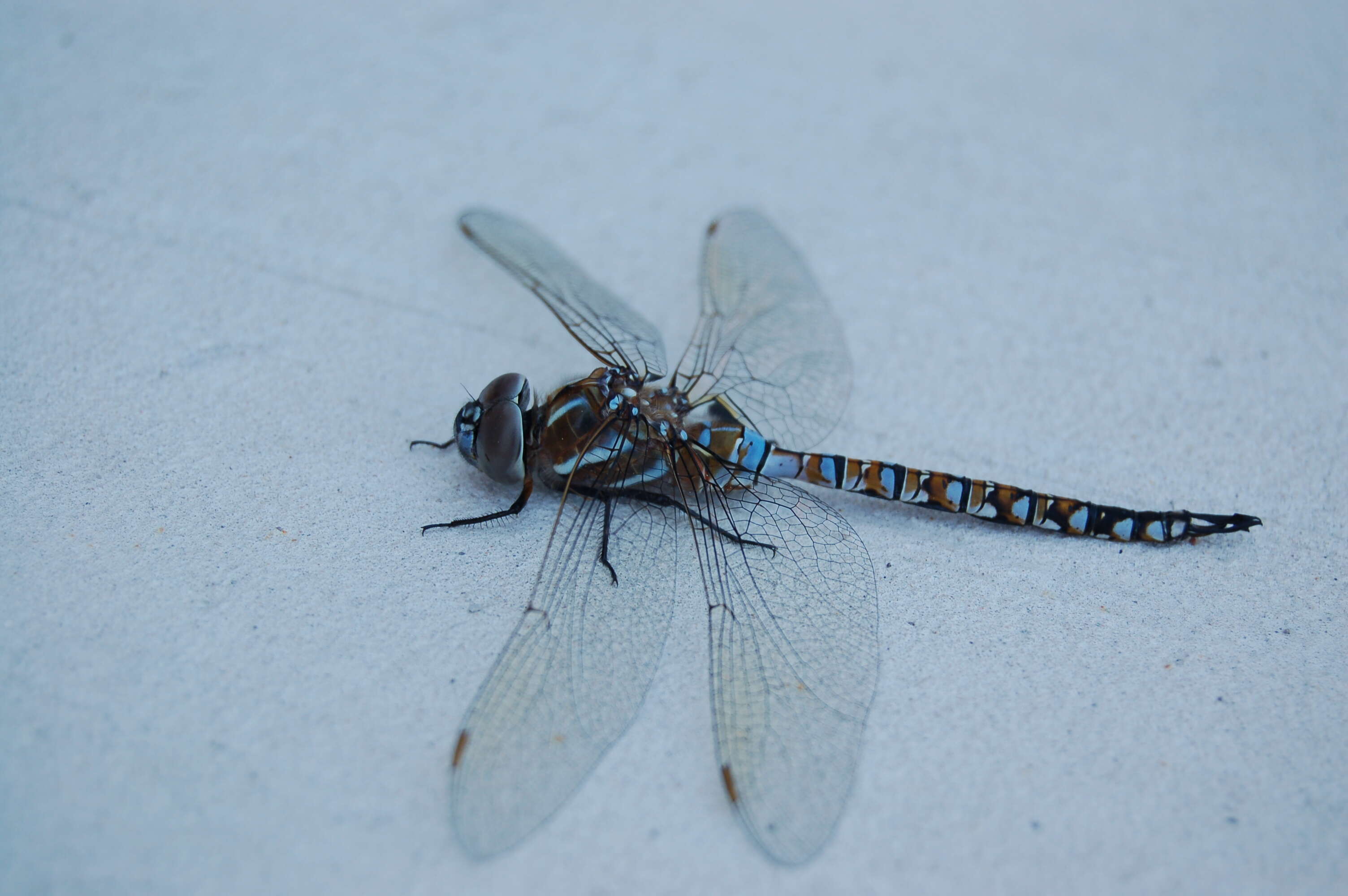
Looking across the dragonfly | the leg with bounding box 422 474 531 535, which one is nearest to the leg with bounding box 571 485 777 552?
the dragonfly

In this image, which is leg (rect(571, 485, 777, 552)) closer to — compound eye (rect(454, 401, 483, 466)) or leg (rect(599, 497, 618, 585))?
leg (rect(599, 497, 618, 585))

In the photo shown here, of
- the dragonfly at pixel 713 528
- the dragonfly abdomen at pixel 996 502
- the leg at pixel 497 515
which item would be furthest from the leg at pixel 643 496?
the dragonfly abdomen at pixel 996 502

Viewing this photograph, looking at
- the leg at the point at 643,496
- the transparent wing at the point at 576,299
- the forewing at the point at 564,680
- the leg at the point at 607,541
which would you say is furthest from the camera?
the transparent wing at the point at 576,299

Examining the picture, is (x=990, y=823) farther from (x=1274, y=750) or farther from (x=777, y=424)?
(x=777, y=424)

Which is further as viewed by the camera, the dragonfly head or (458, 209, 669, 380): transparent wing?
(458, 209, 669, 380): transparent wing

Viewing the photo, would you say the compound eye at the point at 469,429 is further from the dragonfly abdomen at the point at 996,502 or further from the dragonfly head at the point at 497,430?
the dragonfly abdomen at the point at 996,502

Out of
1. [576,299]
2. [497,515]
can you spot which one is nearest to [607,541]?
[497,515]
